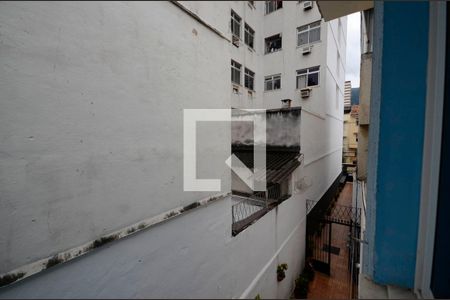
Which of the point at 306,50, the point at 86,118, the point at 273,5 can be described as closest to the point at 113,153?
the point at 86,118

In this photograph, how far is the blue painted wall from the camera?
878 millimetres

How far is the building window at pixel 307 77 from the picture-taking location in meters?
9.96

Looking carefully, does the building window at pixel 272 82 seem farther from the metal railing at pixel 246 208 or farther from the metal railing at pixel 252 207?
the metal railing at pixel 246 208

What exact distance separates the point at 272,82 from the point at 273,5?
4.14 metres

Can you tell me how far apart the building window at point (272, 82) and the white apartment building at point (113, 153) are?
7911mm

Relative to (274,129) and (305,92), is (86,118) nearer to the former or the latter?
(274,129)

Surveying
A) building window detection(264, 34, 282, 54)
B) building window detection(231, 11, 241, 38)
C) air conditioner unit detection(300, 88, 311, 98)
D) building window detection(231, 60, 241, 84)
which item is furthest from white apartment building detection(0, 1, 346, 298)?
building window detection(264, 34, 282, 54)

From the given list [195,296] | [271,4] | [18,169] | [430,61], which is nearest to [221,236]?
[195,296]

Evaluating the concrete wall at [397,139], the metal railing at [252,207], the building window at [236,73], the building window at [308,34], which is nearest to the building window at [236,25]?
the building window at [236,73]

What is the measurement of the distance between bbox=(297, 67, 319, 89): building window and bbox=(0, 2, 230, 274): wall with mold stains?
860cm

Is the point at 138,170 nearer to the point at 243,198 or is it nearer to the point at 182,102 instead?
the point at 182,102

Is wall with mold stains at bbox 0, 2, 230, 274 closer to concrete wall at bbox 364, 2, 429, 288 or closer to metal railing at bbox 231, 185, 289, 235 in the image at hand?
metal railing at bbox 231, 185, 289, 235

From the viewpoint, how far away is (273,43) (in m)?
11.5

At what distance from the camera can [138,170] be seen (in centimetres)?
236
